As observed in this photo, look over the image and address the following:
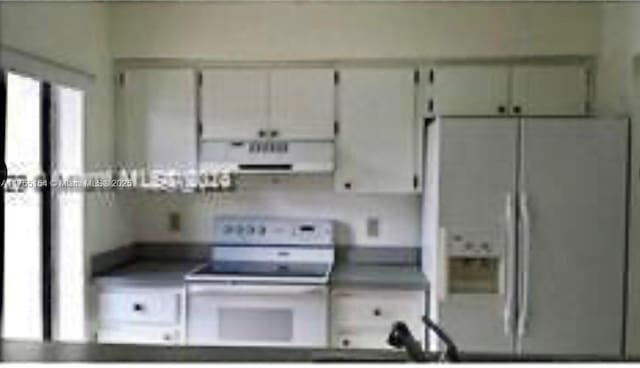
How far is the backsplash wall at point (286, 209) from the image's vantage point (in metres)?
3.82

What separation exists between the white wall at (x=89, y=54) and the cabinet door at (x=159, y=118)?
98 mm

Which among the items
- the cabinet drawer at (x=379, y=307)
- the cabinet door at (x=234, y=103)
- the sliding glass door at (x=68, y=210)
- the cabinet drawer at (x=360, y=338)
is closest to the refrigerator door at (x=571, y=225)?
the cabinet drawer at (x=379, y=307)

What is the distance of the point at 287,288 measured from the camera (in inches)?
130

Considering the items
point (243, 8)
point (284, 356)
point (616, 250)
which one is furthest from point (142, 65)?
point (616, 250)

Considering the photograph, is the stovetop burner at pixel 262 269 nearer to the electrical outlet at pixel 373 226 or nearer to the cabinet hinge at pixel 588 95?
the electrical outlet at pixel 373 226

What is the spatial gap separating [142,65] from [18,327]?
1465mm

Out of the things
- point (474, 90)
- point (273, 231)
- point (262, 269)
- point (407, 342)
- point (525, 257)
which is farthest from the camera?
point (273, 231)

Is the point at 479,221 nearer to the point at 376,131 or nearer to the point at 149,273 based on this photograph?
the point at 376,131

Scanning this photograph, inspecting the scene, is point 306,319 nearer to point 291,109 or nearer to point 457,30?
point 291,109

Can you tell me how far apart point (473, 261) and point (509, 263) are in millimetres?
160

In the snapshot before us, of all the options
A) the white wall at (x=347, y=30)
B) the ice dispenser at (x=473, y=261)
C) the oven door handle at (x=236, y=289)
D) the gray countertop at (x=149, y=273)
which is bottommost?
the oven door handle at (x=236, y=289)

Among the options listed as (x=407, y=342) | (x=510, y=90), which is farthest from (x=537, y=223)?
(x=407, y=342)

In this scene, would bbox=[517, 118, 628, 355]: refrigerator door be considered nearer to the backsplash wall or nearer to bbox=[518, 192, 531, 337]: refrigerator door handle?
bbox=[518, 192, 531, 337]: refrigerator door handle

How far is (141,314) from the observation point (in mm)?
3379
